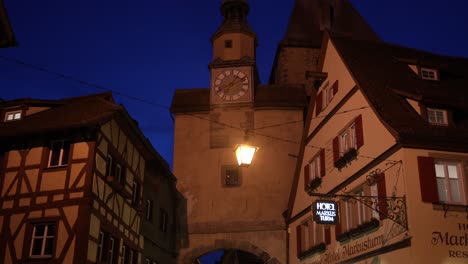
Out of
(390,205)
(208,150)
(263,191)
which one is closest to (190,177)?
(208,150)

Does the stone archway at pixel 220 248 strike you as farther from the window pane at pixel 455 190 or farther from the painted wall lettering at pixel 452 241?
the painted wall lettering at pixel 452 241

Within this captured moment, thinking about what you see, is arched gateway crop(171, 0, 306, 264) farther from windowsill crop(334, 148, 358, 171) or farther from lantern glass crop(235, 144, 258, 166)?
lantern glass crop(235, 144, 258, 166)

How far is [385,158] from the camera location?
1720 cm

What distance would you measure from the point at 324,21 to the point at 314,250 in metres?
23.0

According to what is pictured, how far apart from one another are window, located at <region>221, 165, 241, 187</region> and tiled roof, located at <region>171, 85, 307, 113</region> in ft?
11.7

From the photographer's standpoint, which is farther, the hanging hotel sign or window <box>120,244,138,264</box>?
window <box>120,244,138,264</box>

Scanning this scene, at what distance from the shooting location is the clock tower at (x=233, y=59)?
31.4m

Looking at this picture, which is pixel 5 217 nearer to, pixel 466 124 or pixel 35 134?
pixel 35 134

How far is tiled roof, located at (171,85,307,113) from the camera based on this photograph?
30828 mm

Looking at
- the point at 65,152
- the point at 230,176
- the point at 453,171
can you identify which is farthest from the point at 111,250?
the point at 230,176

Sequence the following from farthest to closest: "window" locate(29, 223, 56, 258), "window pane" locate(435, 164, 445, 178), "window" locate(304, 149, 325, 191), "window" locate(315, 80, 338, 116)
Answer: "window" locate(304, 149, 325, 191) < "window" locate(315, 80, 338, 116) < "window" locate(29, 223, 56, 258) < "window pane" locate(435, 164, 445, 178)

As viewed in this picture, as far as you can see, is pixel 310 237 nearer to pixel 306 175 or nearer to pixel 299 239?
pixel 299 239

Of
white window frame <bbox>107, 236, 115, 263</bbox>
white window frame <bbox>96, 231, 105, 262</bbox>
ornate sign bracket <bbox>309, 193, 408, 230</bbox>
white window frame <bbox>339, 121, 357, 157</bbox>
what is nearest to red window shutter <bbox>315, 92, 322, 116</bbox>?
white window frame <bbox>339, 121, 357, 157</bbox>

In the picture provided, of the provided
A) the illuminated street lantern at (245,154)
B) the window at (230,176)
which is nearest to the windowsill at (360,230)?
the illuminated street lantern at (245,154)
